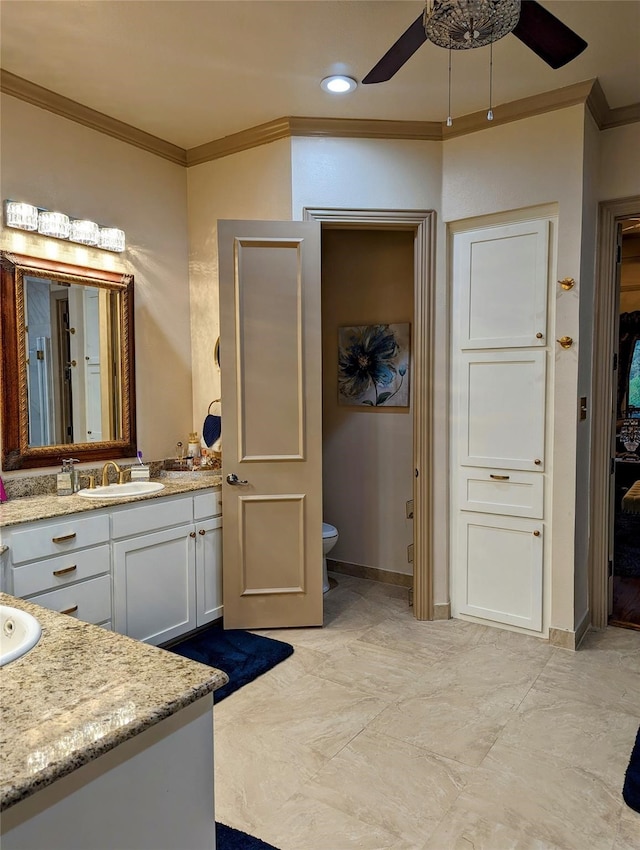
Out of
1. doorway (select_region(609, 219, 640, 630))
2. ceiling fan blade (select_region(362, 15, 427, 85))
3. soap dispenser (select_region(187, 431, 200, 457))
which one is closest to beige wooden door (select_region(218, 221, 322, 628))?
soap dispenser (select_region(187, 431, 200, 457))

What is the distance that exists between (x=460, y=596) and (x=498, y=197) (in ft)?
7.50

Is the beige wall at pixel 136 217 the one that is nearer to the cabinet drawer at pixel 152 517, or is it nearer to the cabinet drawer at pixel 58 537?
the cabinet drawer at pixel 152 517

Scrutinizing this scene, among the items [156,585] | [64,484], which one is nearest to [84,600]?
[156,585]

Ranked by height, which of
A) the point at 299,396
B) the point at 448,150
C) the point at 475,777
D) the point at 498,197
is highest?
the point at 448,150

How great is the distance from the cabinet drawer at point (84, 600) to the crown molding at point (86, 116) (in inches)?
93.8

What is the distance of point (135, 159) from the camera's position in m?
3.45

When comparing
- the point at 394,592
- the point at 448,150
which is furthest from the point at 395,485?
the point at 448,150

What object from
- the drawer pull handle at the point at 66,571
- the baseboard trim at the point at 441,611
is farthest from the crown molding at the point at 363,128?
the baseboard trim at the point at 441,611

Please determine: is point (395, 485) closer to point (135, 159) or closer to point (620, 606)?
point (620, 606)

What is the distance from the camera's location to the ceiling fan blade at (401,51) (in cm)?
184

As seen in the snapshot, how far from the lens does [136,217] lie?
3.46 metres

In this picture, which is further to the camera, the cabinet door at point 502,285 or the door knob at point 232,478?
the door knob at point 232,478

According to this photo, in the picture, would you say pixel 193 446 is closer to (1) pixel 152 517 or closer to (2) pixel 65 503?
(1) pixel 152 517

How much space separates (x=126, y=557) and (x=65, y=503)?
39 cm
